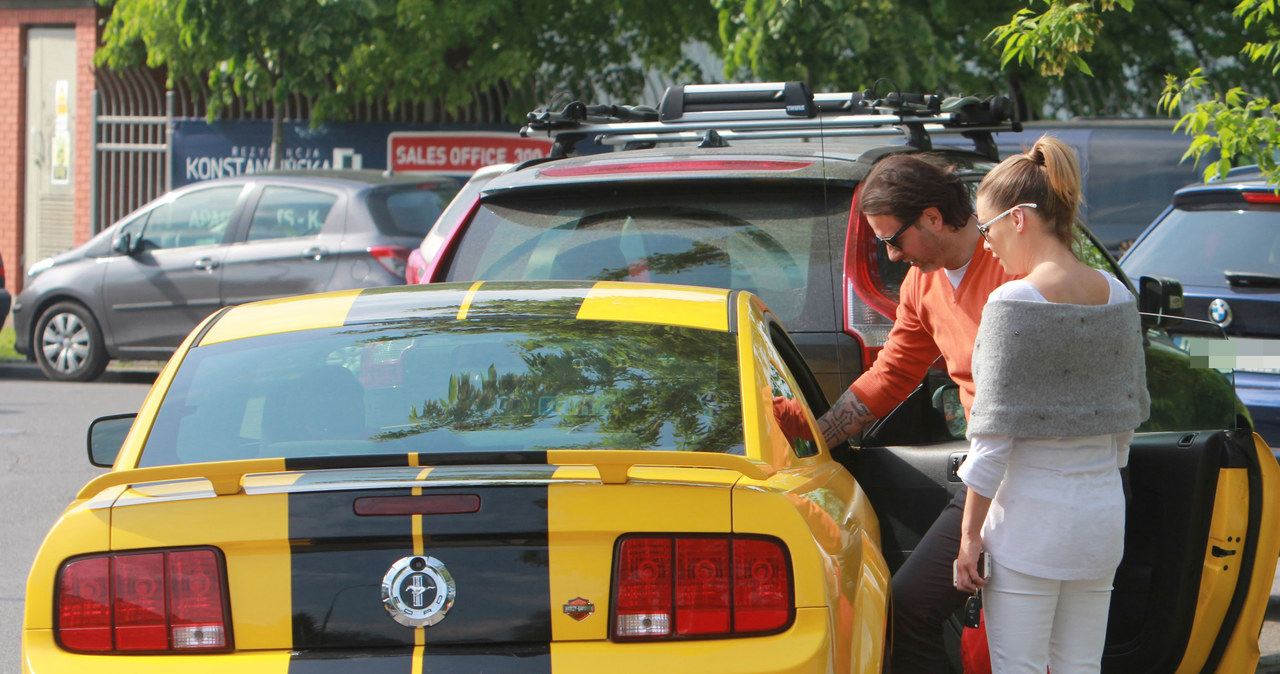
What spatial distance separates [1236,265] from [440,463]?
4.77 meters

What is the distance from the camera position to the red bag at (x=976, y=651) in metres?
3.40

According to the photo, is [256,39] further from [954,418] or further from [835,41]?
[954,418]

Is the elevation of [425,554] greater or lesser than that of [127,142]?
lesser

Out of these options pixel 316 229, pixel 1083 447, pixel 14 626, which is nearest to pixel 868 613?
pixel 1083 447

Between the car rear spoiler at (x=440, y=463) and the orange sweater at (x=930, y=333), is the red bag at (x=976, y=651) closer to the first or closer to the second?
the orange sweater at (x=930, y=333)

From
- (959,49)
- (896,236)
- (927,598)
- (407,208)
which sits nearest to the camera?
(927,598)

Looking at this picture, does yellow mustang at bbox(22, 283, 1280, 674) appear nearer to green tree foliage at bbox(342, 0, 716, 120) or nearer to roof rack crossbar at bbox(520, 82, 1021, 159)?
roof rack crossbar at bbox(520, 82, 1021, 159)

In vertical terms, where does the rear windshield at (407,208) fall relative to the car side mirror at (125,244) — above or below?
above

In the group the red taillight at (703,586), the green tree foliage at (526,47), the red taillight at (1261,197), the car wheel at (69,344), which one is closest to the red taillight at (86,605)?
the red taillight at (703,586)

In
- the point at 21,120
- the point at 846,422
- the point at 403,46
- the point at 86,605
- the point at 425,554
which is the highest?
the point at 403,46

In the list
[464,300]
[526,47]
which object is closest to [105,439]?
[464,300]

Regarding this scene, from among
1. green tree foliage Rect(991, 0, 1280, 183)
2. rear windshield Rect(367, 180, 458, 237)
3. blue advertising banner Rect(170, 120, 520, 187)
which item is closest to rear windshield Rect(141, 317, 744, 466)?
green tree foliage Rect(991, 0, 1280, 183)

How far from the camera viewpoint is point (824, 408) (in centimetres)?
411

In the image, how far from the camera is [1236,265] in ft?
21.1
